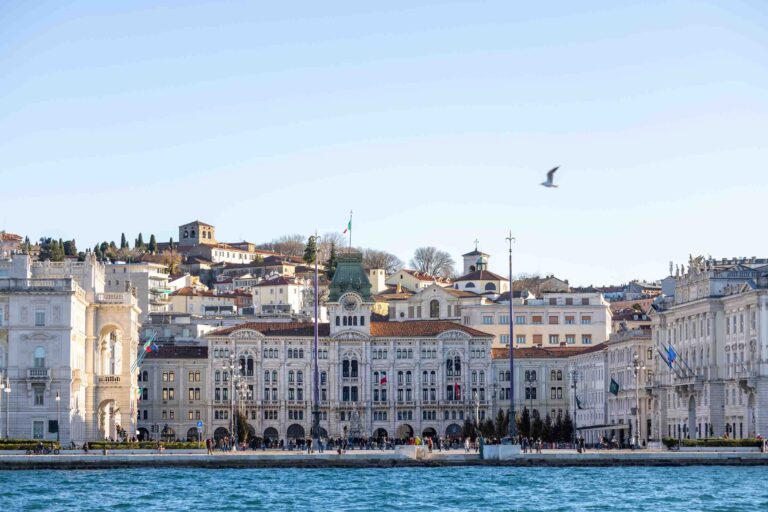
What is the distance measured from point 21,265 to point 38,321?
382 inches

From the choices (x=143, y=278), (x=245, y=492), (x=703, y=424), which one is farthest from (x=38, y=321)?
(x=143, y=278)

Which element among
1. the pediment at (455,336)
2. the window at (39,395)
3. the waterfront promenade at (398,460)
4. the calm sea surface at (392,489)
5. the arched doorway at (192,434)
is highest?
the pediment at (455,336)

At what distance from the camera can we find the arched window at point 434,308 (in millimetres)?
173750

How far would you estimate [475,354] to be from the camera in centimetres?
15200

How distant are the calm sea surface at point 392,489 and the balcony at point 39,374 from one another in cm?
1673

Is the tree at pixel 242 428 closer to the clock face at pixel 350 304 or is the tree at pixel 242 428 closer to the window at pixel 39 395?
the clock face at pixel 350 304

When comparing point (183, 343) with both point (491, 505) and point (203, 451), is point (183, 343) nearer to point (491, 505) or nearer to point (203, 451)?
point (203, 451)

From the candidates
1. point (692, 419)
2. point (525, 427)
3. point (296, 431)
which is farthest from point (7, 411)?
point (692, 419)

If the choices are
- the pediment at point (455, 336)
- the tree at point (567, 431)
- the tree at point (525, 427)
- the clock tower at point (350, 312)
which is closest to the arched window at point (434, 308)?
the clock tower at point (350, 312)

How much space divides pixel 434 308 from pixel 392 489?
9345cm

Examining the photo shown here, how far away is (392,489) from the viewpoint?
80938 millimetres

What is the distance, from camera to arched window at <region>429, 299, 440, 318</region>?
174 meters

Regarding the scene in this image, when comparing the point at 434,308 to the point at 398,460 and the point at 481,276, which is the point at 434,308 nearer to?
the point at 481,276

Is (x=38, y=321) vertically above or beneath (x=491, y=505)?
above
